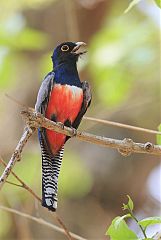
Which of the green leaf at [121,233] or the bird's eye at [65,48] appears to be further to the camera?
the bird's eye at [65,48]

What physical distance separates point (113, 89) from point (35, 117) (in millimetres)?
2641

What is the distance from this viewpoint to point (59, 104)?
10.2 feet

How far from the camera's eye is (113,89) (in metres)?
4.98

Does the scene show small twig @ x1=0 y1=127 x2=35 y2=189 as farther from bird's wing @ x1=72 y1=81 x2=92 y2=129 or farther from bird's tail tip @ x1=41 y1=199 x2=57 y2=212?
bird's wing @ x1=72 y1=81 x2=92 y2=129

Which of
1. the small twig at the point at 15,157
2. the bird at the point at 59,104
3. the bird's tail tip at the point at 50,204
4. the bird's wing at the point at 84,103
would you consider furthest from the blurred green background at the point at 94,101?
the small twig at the point at 15,157

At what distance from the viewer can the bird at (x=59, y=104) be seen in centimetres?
281

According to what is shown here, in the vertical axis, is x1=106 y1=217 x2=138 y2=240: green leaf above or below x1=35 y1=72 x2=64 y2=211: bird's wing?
below

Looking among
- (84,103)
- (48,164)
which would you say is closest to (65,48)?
(84,103)

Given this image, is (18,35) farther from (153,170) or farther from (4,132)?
(153,170)

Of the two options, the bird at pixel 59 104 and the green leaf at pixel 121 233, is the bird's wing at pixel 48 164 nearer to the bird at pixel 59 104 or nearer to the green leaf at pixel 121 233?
the bird at pixel 59 104

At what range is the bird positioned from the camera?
281 cm

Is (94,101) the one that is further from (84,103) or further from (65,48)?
(84,103)

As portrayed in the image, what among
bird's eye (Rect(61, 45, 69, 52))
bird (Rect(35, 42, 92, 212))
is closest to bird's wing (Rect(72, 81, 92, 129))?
bird (Rect(35, 42, 92, 212))

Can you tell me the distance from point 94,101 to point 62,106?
246cm
